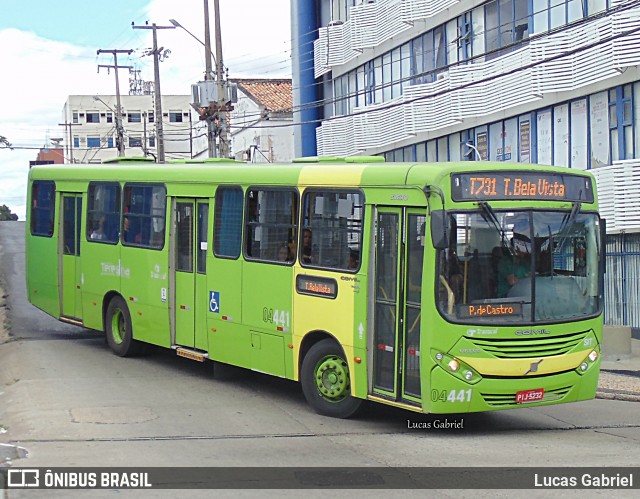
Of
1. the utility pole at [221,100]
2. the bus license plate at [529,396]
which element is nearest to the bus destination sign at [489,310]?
the bus license plate at [529,396]

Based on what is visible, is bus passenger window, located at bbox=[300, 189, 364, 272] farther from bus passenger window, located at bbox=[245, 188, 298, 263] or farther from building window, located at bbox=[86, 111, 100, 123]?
building window, located at bbox=[86, 111, 100, 123]

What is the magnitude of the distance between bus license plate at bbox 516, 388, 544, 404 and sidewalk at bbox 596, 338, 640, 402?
4860 mm

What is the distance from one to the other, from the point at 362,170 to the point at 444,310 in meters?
2.14

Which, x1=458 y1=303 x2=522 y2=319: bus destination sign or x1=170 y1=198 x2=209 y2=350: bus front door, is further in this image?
x1=170 y1=198 x2=209 y2=350: bus front door

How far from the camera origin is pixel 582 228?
12.0 m

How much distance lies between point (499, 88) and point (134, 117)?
8451 cm

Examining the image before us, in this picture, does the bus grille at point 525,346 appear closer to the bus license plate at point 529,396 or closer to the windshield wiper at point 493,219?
the bus license plate at point 529,396

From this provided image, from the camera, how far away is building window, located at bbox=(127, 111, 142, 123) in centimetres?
10825

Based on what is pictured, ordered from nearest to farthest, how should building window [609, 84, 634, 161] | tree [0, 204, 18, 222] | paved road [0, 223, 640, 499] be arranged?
1. paved road [0, 223, 640, 499]
2. building window [609, 84, 634, 161]
3. tree [0, 204, 18, 222]

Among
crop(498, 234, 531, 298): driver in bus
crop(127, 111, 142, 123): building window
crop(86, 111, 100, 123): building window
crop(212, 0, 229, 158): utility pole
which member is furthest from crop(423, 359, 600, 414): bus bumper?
crop(86, 111, 100, 123): building window

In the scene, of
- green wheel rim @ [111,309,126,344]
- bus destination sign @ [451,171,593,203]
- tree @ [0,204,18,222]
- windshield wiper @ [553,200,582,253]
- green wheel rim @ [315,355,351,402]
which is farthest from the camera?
tree @ [0,204,18,222]

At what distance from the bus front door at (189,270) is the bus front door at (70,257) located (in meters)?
3.75

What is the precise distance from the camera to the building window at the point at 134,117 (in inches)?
4262
